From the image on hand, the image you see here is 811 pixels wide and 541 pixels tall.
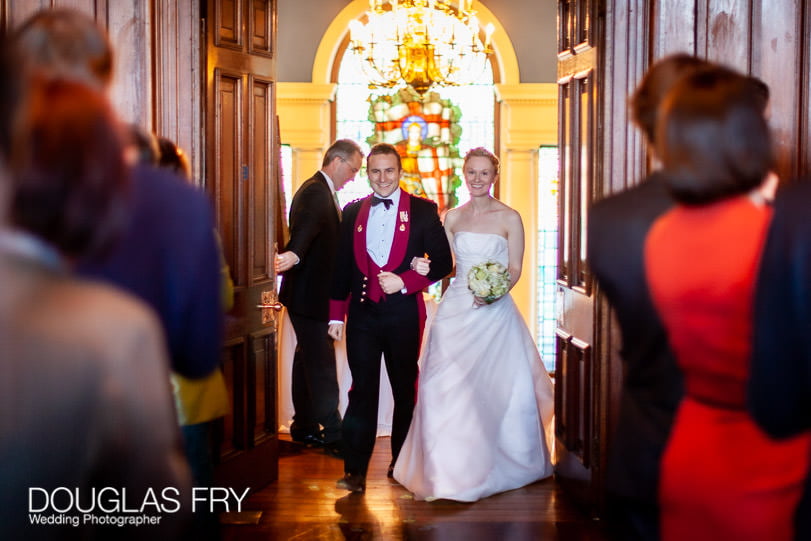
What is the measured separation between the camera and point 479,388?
17.8 ft

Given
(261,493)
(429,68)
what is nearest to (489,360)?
(261,493)

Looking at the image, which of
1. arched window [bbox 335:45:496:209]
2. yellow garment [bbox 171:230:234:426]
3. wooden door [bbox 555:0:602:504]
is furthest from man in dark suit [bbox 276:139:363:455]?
arched window [bbox 335:45:496:209]

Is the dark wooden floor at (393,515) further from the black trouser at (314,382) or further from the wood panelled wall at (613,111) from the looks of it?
the black trouser at (314,382)

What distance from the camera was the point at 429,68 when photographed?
764 centimetres

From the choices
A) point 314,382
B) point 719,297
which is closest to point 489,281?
point 314,382

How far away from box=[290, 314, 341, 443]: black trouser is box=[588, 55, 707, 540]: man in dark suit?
4285 millimetres

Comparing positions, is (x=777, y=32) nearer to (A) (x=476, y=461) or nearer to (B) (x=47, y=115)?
(A) (x=476, y=461)

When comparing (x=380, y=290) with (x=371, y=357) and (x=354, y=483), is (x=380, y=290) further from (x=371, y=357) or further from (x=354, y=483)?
(x=354, y=483)

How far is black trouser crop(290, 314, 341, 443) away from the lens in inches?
253

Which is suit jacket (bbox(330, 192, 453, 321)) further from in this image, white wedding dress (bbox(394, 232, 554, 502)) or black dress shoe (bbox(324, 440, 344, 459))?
black dress shoe (bbox(324, 440, 344, 459))

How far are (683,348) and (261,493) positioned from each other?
362 centimetres

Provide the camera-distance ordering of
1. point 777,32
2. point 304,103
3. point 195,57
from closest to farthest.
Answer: point 777,32, point 195,57, point 304,103

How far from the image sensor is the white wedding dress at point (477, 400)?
5293 mm

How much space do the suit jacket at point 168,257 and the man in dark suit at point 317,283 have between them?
422cm
